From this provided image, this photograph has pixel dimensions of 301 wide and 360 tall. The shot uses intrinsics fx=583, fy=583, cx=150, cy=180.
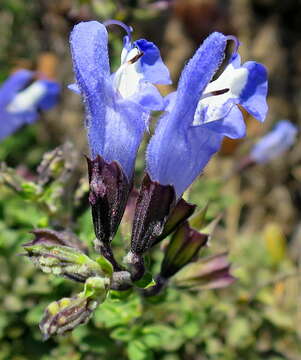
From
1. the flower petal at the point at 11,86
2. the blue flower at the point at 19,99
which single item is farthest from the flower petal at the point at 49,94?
the flower petal at the point at 11,86

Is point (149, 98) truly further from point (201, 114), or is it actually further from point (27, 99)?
point (27, 99)

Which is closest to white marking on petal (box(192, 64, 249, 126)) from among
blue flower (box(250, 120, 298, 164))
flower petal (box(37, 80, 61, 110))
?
blue flower (box(250, 120, 298, 164))

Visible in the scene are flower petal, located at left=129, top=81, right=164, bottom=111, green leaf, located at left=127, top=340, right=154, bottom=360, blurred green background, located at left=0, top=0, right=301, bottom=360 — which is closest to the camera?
flower petal, located at left=129, top=81, right=164, bottom=111

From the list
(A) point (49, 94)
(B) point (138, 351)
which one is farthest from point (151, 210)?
(A) point (49, 94)

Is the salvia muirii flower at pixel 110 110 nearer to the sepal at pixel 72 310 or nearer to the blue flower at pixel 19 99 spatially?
the sepal at pixel 72 310

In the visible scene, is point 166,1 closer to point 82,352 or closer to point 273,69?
point 273,69

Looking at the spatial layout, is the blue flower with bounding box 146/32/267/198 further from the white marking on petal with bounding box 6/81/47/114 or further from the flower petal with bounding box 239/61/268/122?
the white marking on petal with bounding box 6/81/47/114
